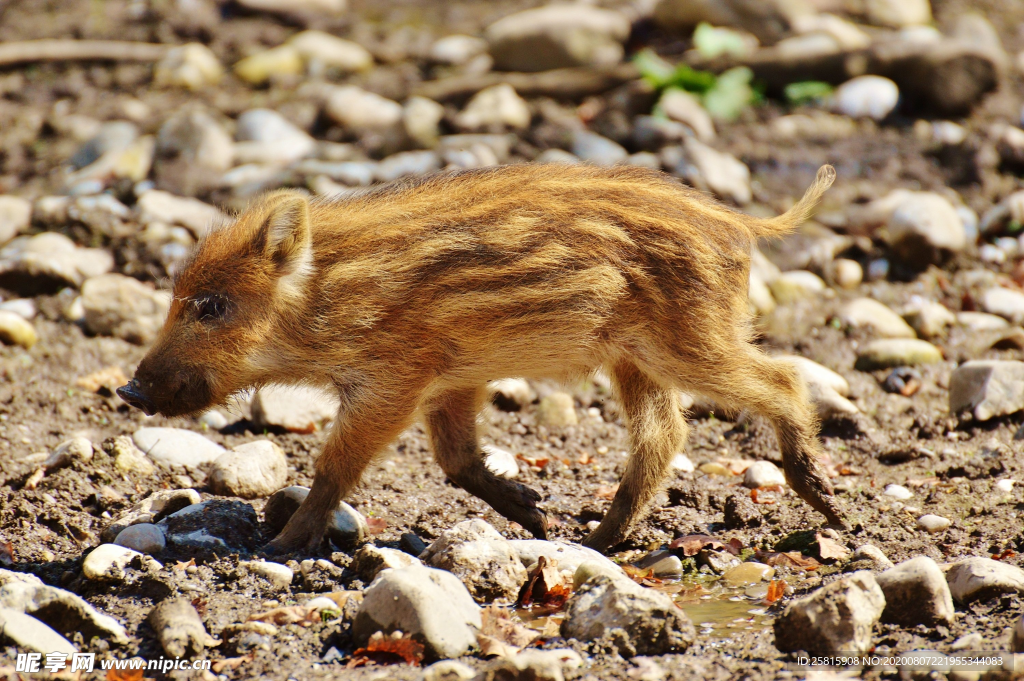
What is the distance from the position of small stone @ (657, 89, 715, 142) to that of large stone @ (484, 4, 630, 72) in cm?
107

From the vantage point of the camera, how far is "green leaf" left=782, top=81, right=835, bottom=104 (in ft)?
31.1

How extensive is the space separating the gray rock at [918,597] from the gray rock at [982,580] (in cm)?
14

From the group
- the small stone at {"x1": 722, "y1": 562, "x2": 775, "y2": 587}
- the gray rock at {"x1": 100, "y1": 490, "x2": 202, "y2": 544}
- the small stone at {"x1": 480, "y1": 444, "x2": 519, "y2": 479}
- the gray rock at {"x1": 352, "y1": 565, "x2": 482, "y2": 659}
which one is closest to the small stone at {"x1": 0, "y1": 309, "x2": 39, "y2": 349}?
the gray rock at {"x1": 100, "y1": 490, "x2": 202, "y2": 544}

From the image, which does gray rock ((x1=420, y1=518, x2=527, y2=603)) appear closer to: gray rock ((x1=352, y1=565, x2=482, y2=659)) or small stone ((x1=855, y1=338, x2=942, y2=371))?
gray rock ((x1=352, y1=565, x2=482, y2=659))

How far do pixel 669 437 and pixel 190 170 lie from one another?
500 centimetres

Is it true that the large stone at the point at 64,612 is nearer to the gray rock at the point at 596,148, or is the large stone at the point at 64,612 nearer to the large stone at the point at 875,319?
the large stone at the point at 875,319

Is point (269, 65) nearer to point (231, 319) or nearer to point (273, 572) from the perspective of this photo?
point (231, 319)

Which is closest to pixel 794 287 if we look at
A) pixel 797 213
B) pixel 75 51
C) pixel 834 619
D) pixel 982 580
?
pixel 797 213

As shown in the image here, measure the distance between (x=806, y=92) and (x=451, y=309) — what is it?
6.20 meters

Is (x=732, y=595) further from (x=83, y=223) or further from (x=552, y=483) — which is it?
(x=83, y=223)

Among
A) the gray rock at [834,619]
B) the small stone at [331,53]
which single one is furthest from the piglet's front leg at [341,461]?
the small stone at [331,53]

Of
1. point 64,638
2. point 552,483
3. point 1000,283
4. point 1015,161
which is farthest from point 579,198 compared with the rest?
point 1015,161

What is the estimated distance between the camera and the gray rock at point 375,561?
394cm

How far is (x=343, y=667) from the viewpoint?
3305 mm
